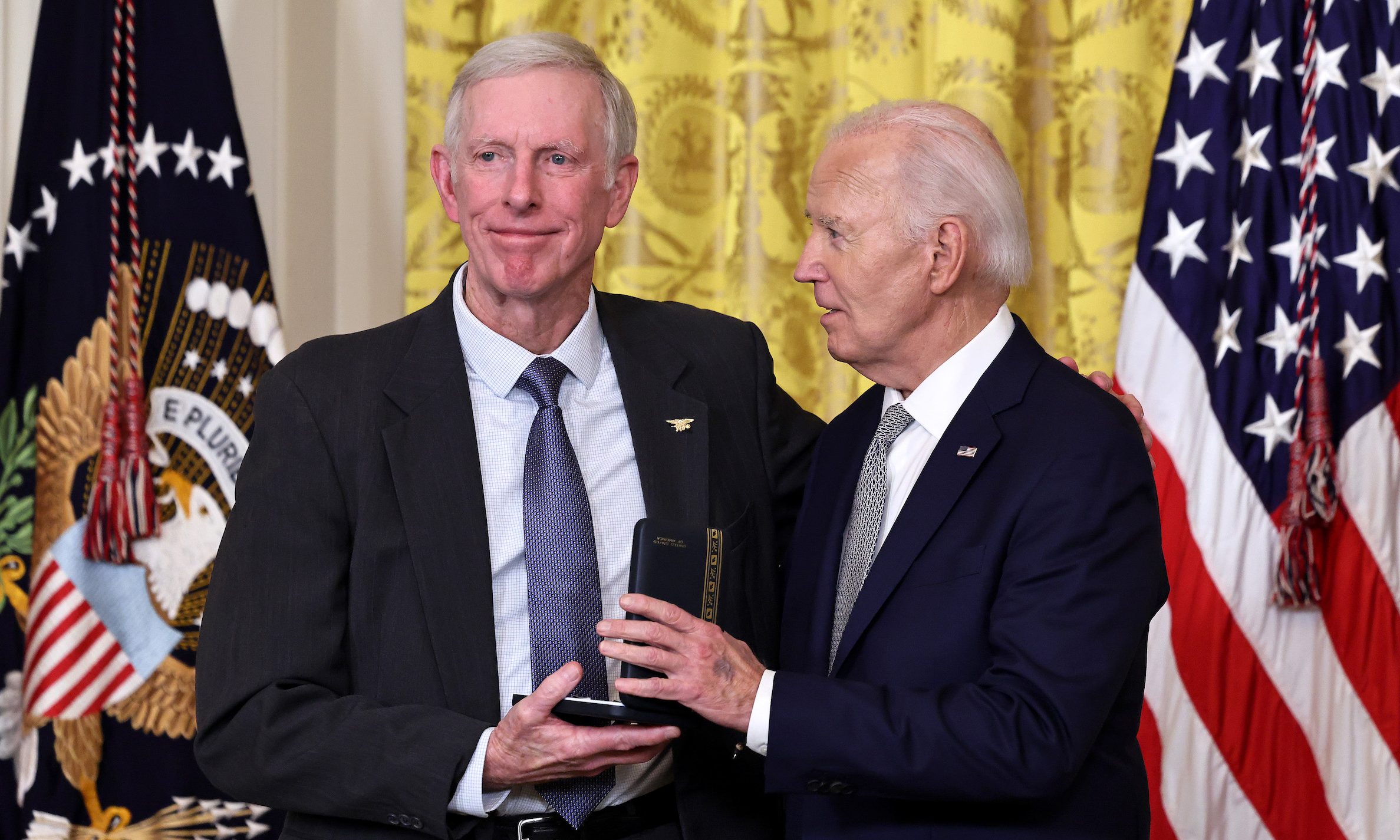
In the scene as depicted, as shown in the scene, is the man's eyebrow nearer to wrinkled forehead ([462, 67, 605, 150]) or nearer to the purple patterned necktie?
wrinkled forehead ([462, 67, 605, 150])

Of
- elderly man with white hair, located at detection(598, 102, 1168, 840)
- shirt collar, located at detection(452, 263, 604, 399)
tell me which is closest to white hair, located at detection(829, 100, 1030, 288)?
elderly man with white hair, located at detection(598, 102, 1168, 840)

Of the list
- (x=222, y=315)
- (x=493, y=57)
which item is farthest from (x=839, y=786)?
(x=222, y=315)

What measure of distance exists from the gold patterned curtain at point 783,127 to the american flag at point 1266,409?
0.78 feet

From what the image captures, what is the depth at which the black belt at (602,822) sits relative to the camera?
186 centimetres

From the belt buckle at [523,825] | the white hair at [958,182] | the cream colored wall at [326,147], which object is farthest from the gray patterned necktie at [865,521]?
the cream colored wall at [326,147]

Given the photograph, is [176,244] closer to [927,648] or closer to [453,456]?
[453,456]

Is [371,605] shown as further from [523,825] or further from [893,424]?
[893,424]

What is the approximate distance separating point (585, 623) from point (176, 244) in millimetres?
1625

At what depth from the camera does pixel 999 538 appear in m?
1.78

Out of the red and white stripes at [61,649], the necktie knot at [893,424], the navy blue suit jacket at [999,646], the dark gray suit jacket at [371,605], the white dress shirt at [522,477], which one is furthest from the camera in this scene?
the red and white stripes at [61,649]

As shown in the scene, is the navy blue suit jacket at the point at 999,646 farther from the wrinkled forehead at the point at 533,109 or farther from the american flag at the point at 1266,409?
the american flag at the point at 1266,409

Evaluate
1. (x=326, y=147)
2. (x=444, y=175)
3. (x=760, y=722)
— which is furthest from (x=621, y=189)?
(x=326, y=147)

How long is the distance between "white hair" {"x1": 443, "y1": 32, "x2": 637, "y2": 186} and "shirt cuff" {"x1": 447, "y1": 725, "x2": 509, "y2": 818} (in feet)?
2.93

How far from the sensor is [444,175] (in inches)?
85.5
